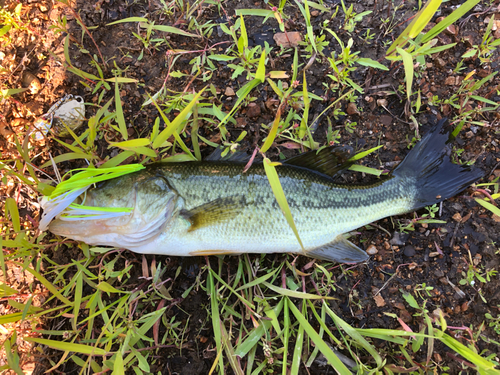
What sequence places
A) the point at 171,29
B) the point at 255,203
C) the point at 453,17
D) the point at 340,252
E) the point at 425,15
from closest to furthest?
the point at 425,15
the point at 453,17
the point at 255,203
the point at 340,252
the point at 171,29

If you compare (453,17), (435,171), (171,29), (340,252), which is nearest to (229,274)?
(340,252)

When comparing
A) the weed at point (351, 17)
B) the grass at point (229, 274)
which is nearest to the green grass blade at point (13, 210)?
the grass at point (229, 274)

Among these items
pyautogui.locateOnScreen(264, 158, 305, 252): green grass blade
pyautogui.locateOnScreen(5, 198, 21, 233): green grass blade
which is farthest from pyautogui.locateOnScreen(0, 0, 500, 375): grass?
pyautogui.locateOnScreen(264, 158, 305, 252): green grass blade

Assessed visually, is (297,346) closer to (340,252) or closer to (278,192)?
(340,252)

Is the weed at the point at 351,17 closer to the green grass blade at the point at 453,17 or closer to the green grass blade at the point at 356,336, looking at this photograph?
the green grass blade at the point at 453,17

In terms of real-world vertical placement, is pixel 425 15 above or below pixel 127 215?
above

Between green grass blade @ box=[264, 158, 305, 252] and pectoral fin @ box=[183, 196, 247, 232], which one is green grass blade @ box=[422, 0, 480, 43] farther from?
pectoral fin @ box=[183, 196, 247, 232]
